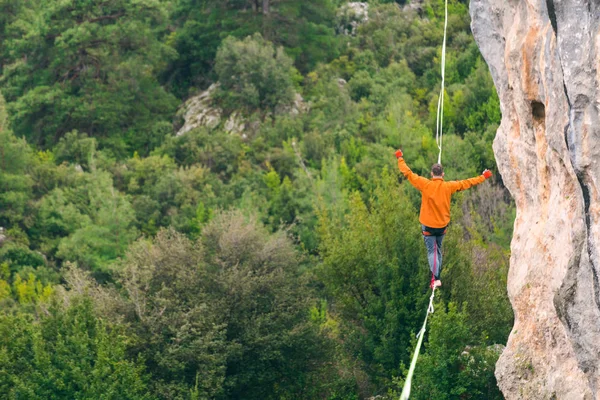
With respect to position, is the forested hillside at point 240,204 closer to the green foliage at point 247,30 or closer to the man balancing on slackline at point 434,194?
the green foliage at point 247,30

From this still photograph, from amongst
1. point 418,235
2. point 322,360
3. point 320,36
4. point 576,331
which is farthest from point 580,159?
point 320,36

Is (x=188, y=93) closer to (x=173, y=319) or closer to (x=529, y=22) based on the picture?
(x=173, y=319)

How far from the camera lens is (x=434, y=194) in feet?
46.0

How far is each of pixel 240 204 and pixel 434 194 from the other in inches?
945

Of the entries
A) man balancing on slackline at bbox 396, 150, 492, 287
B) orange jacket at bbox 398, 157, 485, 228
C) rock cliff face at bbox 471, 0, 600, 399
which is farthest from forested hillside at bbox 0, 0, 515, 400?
rock cliff face at bbox 471, 0, 600, 399

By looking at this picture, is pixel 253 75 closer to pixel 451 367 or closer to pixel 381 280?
pixel 381 280

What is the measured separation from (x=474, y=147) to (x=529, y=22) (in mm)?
23690

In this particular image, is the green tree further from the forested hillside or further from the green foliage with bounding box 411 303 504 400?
the green foliage with bounding box 411 303 504 400

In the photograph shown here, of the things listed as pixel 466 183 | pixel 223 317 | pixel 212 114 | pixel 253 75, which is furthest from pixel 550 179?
pixel 212 114

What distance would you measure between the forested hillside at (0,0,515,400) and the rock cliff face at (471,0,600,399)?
25.0ft

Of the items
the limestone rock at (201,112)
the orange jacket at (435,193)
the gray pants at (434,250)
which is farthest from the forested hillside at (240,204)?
the orange jacket at (435,193)

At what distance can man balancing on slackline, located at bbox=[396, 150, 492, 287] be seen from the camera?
13821 mm

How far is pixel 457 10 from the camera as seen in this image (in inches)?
1945

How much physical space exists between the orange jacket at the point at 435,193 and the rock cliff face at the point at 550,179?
0.72 metres
